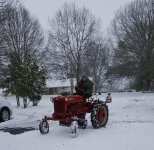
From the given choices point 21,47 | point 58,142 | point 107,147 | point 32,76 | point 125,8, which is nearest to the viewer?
point 107,147

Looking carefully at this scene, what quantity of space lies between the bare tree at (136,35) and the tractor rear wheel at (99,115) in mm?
32012

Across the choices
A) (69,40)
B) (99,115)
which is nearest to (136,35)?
(69,40)

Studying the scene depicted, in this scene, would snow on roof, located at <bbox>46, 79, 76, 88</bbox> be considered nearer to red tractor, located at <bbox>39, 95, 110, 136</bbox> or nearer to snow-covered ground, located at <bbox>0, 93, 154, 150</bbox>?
red tractor, located at <bbox>39, 95, 110, 136</bbox>

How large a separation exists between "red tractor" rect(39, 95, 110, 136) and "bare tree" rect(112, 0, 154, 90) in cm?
3224

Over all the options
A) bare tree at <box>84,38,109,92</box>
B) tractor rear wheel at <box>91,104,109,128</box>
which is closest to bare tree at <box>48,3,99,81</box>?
bare tree at <box>84,38,109,92</box>

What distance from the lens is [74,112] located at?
12.7 meters

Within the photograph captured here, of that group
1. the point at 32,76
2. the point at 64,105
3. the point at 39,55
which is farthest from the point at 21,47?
the point at 64,105

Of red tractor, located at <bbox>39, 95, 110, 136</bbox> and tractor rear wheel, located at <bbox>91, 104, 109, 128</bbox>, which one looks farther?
tractor rear wheel, located at <bbox>91, 104, 109, 128</bbox>

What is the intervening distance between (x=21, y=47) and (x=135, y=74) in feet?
49.9

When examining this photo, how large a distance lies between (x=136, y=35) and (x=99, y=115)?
34.7 meters

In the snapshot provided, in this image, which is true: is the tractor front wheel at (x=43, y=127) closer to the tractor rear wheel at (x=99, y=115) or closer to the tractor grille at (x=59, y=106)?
the tractor grille at (x=59, y=106)

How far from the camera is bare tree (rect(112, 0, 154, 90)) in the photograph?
151ft

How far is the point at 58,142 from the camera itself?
1070 centimetres

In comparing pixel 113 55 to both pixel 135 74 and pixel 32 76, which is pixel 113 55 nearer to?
pixel 135 74
